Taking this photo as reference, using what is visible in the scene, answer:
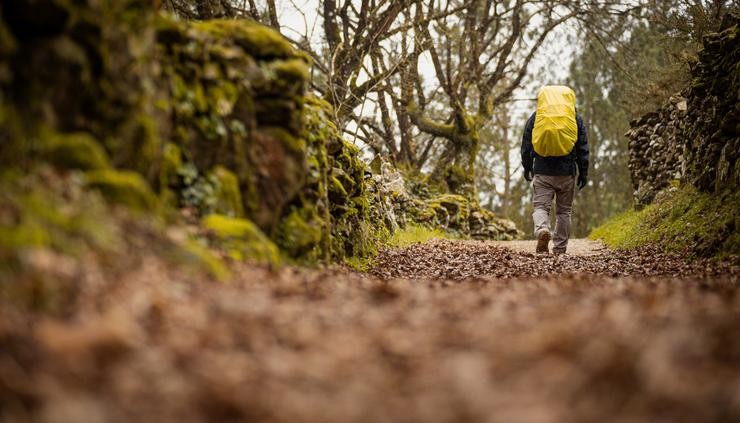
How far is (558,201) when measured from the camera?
29.9ft

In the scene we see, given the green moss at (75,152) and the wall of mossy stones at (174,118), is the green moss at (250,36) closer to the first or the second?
the wall of mossy stones at (174,118)

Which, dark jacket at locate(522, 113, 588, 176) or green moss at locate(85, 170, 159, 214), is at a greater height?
dark jacket at locate(522, 113, 588, 176)

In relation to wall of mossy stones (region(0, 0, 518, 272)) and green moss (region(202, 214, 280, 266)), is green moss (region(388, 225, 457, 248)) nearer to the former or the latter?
wall of mossy stones (region(0, 0, 518, 272))

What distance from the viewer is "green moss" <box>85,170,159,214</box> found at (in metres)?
3.14

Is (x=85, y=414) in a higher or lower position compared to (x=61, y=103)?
lower

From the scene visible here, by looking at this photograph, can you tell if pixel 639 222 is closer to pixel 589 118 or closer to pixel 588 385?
pixel 588 385

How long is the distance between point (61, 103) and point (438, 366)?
2503 mm

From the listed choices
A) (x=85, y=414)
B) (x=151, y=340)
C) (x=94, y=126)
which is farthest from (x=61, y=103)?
(x=85, y=414)

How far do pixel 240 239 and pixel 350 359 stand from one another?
7.16 ft

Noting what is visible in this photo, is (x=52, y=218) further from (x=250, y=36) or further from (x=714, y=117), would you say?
(x=714, y=117)

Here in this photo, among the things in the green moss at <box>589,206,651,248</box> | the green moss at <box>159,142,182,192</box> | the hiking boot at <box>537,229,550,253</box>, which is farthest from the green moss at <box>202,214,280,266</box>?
the green moss at <box>589,206,651,248</box>

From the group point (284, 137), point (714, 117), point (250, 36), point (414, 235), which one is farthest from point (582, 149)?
point (250, 36)

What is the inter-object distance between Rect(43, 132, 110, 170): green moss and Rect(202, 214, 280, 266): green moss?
0.98 m

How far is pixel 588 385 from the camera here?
1936mm
